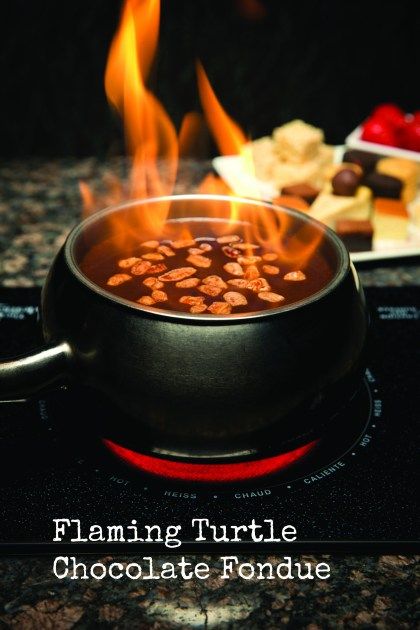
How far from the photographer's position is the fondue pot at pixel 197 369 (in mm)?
638

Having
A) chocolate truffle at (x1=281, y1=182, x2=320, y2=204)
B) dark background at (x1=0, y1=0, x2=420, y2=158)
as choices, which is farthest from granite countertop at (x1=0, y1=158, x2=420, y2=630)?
dark background at (x1=0, y1=0, x2=420, y2=158)

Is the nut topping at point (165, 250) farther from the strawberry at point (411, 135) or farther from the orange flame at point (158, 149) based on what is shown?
the strawberry at point (411, 135)

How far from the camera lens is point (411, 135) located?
184 centimetres

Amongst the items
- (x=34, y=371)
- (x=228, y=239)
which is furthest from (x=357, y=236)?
(x=34, y=371)

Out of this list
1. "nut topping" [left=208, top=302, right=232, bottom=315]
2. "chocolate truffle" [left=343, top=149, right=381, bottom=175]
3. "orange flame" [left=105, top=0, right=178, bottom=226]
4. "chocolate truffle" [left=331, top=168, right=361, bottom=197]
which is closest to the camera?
"nut topping" [left=208, top=302, right=232, bottom=315]

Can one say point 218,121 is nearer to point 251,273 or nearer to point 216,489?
point 251,273

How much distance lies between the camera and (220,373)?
0.64m

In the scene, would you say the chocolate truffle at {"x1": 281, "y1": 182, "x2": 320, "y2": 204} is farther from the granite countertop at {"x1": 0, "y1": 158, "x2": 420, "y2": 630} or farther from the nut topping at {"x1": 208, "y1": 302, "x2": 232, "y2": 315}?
the granite countertop at {"x1": 0, "y1": 158, "x2": 420, "y2": 630}

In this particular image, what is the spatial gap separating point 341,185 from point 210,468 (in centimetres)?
98

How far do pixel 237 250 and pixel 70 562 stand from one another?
1.37 feet

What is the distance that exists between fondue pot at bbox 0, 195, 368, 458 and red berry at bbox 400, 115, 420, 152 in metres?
1.25

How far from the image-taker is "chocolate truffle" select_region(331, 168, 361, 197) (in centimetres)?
155

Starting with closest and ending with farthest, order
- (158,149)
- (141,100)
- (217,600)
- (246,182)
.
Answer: (217,600) < (141,100) < (246,182) < (158,149)

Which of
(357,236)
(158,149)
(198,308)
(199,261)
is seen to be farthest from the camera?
(158,149)
